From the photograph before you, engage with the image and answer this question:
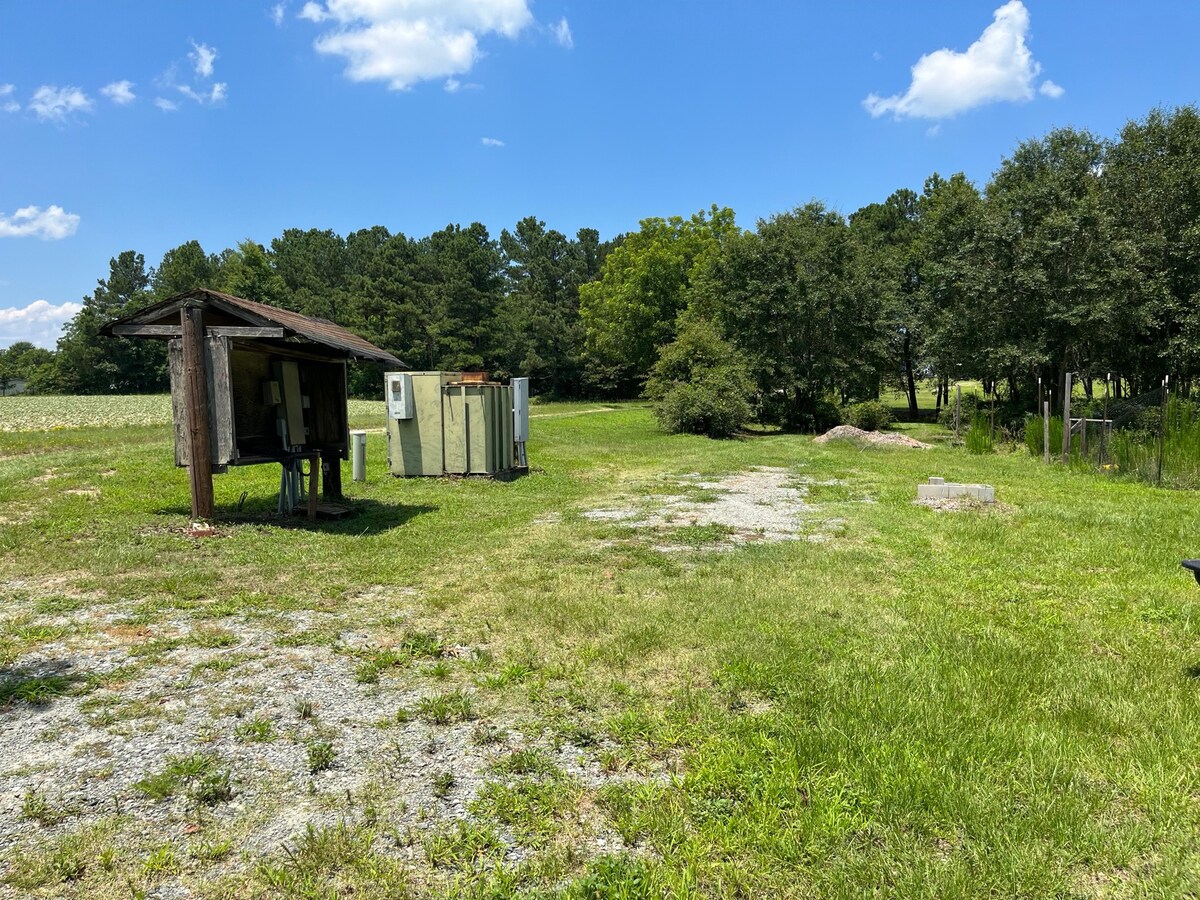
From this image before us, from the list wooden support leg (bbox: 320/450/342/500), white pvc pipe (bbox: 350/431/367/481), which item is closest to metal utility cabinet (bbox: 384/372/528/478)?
white pvc pipe (bbox: 350/431/367/481)

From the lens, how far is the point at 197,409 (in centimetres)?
778

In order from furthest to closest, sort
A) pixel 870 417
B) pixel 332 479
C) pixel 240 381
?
pixel 870 417 < pixel 332 479 < pixel 240 381

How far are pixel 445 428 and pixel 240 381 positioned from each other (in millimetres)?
4094

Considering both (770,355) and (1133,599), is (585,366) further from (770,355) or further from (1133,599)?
(1133,599)

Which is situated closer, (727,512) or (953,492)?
(727,512)

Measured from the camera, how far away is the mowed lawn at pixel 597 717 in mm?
2381

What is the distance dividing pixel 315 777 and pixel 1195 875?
3292mm

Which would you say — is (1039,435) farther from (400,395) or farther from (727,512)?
(400,395)

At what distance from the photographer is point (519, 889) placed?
2.28 meters

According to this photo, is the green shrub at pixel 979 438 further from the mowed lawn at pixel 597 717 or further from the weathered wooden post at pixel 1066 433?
the mowed lawn at pixel 597 717

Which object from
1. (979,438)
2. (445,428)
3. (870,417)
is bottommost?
(979,438)

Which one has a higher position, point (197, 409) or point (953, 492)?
point (197, 409)

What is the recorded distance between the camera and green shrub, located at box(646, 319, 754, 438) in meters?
24.6

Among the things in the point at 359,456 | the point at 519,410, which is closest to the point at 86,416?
the point at 359,456
